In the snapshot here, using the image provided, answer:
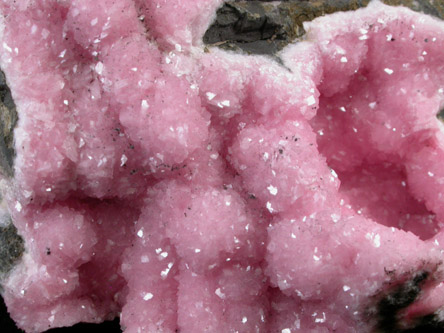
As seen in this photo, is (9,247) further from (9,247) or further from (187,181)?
(187,181)

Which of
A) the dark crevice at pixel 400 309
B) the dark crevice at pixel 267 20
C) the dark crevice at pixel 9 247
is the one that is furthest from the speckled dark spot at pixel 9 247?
the dark crevice at pixel 400 309

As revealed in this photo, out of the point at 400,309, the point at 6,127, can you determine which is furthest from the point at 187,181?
the point at 400,309

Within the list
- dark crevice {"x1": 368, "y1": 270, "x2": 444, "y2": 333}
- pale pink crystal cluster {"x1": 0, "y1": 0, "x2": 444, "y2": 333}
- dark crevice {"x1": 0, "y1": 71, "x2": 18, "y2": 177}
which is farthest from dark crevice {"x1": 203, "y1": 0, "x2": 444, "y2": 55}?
dark crevice {"x1": 368, "y1": 270, "x2": 444, "y2": 333}

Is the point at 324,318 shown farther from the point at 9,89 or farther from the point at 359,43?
the point at 9,89

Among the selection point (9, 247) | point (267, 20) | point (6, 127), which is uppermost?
point (267, 20)

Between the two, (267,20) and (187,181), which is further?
(267,20)

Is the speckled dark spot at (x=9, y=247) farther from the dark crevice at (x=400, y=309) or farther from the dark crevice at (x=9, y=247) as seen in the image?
the dark crevice at (x=400, y=309)

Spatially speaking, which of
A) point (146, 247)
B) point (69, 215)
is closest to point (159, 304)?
point (146, 247)

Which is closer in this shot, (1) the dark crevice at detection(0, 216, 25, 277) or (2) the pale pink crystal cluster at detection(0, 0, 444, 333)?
(2) the pale pink crystal cluster at detection(0, 0, 444, 333)

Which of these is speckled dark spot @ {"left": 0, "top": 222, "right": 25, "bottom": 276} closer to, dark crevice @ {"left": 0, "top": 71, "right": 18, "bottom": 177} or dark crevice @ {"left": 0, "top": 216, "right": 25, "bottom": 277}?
dark crevice @ {"left": 0, "top": 216, "right": 25, "bottom": 277}
